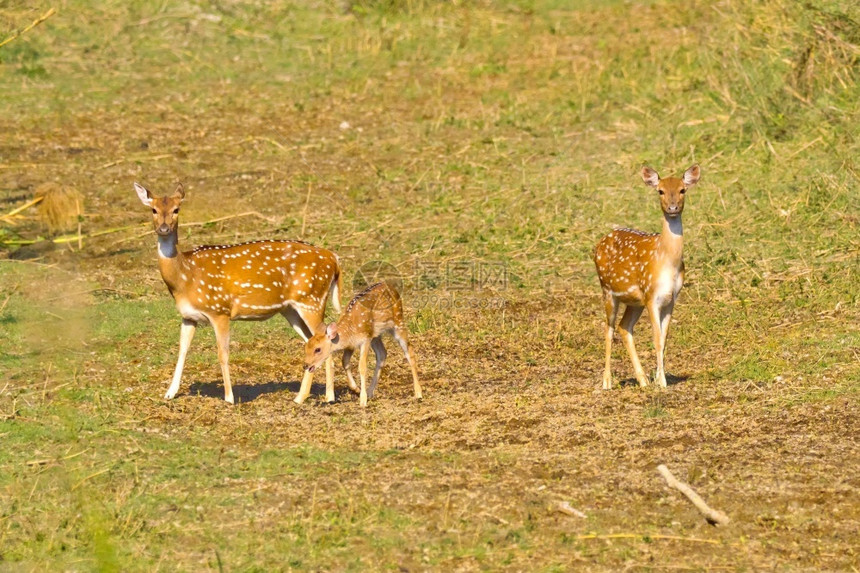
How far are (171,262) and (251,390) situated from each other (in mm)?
1368

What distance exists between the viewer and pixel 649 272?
12.3 meters

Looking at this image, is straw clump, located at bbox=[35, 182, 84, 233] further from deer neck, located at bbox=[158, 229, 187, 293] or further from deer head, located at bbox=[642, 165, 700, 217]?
deer head, located at bbox=[642, 165, 700, 217]

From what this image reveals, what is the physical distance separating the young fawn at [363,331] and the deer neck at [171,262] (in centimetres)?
124

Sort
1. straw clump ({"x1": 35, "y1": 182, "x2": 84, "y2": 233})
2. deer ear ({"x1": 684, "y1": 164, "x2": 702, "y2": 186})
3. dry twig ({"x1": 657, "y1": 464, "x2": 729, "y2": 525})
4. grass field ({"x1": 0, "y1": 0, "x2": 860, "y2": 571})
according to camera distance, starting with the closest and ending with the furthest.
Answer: dry twig ({"x1": 657, "y1": 464, "x2": 729, "y2": 525}) < grass field ({"x1": 0, "y1": 0, "x2": 860, "y2": 571}) < deer ear ({"x1": 684, "y1": 164, "x2": 702, "y2": 186}) < straw clump ({"x1": 35, "y1": 182, "x2": 84, "y2": 233})

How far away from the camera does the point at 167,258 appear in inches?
487

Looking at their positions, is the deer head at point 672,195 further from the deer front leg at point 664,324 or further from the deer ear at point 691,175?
the deer front leg at point 664,324

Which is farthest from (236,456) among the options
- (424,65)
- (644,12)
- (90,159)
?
Answer: (644,12)

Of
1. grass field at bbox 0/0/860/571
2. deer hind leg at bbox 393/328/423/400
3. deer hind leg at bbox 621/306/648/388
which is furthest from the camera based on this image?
deer hind leg at bbox 621/306/648/388

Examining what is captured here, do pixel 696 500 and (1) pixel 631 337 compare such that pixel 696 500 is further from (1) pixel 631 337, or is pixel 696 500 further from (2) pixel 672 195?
(2) pixel 672 195

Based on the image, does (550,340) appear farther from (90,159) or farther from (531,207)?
(90,159)

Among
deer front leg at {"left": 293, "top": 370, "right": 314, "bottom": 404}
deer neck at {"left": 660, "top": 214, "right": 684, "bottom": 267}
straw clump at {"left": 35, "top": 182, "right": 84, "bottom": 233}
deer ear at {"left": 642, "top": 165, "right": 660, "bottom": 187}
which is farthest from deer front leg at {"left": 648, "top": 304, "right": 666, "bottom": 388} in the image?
straw clump at {"left": 35, "top": 182, "right": 84, "bottom": 233}

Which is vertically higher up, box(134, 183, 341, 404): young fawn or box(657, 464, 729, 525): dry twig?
box(134, 183, 341, 404): young fawn

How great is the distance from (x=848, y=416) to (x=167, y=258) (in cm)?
574

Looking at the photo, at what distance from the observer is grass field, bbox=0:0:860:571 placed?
30.0 ft
